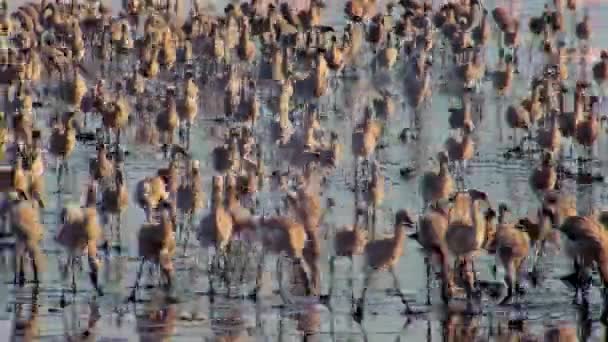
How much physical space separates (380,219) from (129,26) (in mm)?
9157

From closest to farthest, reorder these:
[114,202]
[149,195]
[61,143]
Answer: [114,202] < [149,195] < [61,143]

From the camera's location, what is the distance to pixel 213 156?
40.6 ft

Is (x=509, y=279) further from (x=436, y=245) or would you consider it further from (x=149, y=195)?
(x=149, y=195)

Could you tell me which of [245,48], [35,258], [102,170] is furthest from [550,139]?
[245,48]

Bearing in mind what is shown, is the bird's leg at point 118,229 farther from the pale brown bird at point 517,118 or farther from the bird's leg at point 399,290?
the pale brown bird at point 517,118

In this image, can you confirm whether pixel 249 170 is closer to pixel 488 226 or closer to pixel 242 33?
pixel 488 226

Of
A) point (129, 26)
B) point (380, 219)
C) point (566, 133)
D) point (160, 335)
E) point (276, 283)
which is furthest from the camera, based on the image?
point (129, 26)

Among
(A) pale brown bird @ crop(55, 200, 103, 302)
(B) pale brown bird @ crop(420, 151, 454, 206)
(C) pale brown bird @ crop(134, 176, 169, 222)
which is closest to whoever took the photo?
(A) pale brown bird @ crop(55, 200, 103, 302)

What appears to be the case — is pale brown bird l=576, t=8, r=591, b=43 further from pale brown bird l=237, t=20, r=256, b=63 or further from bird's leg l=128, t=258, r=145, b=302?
bird's leg l=128, t=258, r=145, b=302

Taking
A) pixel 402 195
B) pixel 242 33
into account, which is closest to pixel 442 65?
pixel 242 33

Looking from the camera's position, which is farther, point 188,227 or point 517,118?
point 517,118

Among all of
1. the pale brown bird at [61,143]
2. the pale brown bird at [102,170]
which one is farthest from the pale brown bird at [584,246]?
the pale brown bird at [61,143]

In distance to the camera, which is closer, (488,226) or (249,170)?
(488,226)

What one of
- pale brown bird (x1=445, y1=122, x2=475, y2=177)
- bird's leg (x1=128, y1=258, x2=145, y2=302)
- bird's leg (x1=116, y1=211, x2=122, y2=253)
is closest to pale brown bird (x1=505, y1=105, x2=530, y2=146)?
pale brown bird (x1=445, y1=122, x2=475, y2=177)
